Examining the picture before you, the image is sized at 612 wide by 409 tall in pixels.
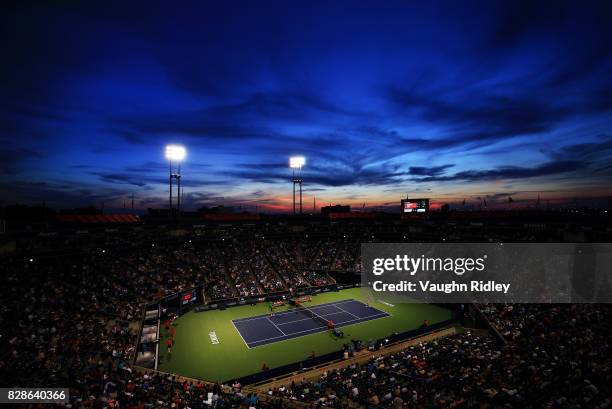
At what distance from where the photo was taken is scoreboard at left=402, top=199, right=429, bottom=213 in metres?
59.6

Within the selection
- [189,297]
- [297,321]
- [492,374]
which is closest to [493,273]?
[297,321]

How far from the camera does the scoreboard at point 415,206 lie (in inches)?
2345

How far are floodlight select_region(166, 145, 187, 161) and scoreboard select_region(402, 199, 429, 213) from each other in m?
41.2

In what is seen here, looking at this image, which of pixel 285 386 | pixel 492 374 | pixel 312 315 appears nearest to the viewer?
pixel 492 374

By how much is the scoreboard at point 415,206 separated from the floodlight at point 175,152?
4119 cm

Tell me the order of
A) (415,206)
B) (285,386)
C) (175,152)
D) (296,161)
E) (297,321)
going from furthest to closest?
(415,206) → (296,161) → (175,152) → (297,321) → (285,386)

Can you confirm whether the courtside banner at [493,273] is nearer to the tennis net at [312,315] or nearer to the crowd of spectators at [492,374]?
the crowd of spectators at [492,374]

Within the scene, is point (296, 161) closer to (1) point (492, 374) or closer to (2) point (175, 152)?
(2) point (175, 152)

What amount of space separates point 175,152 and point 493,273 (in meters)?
43.8

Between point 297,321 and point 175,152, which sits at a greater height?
point 175,152

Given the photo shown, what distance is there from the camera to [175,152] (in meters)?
38.6

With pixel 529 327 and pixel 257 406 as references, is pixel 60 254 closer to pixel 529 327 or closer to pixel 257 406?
pixel 257 406

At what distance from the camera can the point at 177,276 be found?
3719 centimetres

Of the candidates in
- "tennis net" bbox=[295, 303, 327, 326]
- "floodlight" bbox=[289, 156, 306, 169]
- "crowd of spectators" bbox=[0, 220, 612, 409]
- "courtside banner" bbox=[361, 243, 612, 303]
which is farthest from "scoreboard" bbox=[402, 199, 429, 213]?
"tennis net" bbox=[295, 303, 327, 326]
